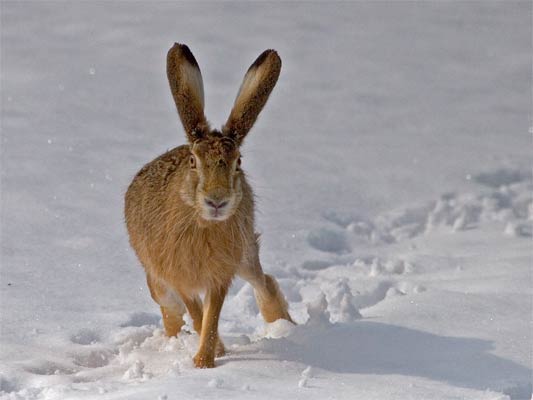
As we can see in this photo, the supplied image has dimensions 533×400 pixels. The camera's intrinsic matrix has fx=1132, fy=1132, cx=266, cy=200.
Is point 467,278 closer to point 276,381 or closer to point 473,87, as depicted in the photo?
point 276,381

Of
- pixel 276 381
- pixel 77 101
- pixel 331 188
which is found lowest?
pixel 276 381

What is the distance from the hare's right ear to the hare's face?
0.18 m

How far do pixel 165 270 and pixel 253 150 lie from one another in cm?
391

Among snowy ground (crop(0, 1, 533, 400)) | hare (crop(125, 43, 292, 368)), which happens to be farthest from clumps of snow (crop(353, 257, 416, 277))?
hare (crop(125, 43, 292, 368))

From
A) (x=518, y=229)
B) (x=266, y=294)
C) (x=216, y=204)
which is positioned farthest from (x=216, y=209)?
(x=518, y=229)

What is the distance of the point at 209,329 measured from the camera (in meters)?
5.21

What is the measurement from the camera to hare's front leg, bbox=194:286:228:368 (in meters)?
5.04

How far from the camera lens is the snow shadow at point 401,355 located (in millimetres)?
4875

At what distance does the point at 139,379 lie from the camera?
4.72 m

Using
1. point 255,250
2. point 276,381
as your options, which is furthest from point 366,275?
point 276,381

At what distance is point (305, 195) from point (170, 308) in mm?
3000

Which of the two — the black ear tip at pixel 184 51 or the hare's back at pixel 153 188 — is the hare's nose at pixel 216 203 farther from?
the black ear tip at pixel 184 51

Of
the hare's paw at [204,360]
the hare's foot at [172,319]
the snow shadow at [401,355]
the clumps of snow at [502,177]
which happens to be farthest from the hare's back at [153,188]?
the clumps of snow at [502,177]

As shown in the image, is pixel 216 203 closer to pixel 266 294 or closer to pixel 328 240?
pixel 266 294
